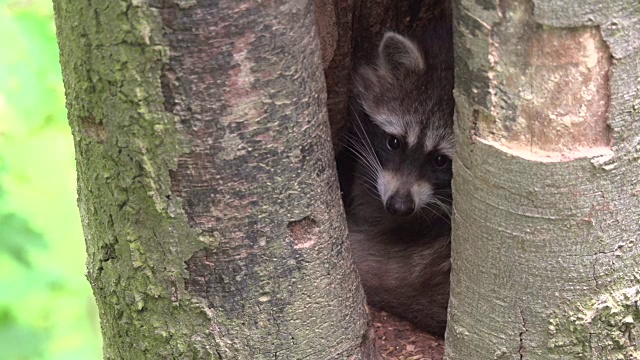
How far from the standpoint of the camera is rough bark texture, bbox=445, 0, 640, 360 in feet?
5.02

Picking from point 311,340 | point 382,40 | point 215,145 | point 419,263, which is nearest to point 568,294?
point 311,340

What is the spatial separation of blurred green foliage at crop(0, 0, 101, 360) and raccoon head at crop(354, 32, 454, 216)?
48.8 inches

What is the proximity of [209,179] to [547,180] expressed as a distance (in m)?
0.69

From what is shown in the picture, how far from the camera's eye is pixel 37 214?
9.73 ft

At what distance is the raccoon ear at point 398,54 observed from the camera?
3176 mm

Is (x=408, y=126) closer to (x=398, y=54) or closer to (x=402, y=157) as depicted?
(x=402, y=157)

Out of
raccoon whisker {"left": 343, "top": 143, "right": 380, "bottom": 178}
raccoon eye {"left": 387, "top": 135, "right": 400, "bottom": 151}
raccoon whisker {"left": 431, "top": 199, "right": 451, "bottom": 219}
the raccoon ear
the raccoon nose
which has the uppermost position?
the raccoon ear

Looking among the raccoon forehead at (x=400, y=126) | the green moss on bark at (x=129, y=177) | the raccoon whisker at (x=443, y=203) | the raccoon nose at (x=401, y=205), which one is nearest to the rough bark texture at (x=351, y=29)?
the raccoon forehead at (x=400, y=126)

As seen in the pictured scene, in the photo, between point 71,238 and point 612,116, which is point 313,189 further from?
point 71,238

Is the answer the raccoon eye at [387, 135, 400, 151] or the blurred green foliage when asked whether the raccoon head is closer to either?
the raccoon eye at [387, 135, 400, 151]

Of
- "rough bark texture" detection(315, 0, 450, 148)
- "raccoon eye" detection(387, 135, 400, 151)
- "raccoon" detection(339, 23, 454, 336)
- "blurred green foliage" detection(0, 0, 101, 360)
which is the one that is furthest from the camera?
"raccoon eye" detection(387, 135, 400, 151)

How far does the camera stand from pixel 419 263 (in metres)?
3.00

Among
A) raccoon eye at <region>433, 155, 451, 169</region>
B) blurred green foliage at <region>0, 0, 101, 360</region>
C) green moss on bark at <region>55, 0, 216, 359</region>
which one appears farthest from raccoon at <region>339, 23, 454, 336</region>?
green moss on bark at <region>55, 0, 216, 359</region>

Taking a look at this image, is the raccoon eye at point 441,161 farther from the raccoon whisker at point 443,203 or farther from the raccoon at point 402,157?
the raccoon whisker at point 443,203
